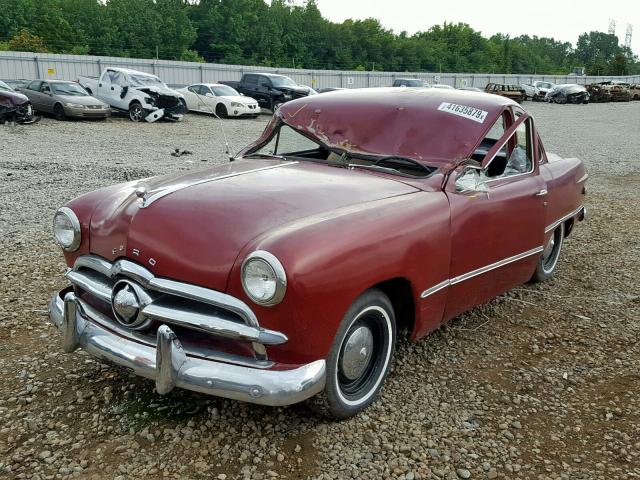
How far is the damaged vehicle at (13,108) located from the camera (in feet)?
52.2

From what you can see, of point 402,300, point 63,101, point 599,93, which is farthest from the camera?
point 599,93

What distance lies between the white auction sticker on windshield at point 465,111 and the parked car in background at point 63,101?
16142 mm

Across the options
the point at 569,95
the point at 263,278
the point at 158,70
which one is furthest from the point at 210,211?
the point at 569,95

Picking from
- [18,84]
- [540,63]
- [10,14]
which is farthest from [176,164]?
[540,63]

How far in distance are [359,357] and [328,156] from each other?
158 centimetres

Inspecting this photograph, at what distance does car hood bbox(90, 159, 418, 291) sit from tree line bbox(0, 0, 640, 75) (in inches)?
1841

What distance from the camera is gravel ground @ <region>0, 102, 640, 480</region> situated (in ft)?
8.87

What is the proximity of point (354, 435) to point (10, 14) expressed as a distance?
6014 cm

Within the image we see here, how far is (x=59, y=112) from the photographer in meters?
17.9

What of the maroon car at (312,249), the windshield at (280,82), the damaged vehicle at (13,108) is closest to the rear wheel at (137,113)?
the damaged vehicle at (13,108)

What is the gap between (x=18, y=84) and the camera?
19.5 metres

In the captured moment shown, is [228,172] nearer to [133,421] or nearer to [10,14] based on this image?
[133,421]

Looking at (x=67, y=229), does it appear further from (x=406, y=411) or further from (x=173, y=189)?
(x=406, y=411)

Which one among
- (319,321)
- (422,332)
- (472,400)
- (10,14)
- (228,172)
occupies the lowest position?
(472,400)
